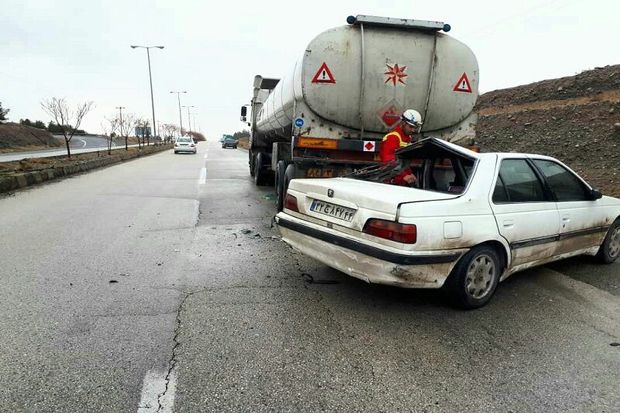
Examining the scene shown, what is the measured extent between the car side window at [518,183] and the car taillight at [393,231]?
1033 mm

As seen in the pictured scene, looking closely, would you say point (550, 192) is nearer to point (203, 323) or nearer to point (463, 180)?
point (463, 180)

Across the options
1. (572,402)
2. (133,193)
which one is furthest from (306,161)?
(133,193)

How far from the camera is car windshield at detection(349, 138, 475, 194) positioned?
173 inches

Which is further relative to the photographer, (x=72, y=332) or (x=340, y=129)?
(x=340, y=129)

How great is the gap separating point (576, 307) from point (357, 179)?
8.15 ft

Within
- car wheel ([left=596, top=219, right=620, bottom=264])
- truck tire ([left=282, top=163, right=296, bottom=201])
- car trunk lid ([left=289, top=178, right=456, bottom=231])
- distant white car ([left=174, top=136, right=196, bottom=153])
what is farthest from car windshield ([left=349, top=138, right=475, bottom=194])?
distant white car ([left=174, top=136, right=196, bottom=153])

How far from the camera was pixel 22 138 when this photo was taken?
4769cm

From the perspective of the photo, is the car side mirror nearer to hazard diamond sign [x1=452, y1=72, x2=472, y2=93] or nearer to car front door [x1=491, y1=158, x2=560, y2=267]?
car front door [x1=491, y1=158, x2=560, y2=267]

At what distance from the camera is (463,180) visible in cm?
430

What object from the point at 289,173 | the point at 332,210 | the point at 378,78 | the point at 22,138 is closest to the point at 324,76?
the point at 378,78

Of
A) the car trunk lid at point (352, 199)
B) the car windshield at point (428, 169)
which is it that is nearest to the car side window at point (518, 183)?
the car windshield at point (428, 169)

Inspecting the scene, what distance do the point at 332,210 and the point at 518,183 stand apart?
1823 millimetres

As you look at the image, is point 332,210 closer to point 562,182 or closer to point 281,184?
point 562,182

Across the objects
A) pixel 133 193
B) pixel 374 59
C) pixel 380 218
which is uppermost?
pixel 374 59
